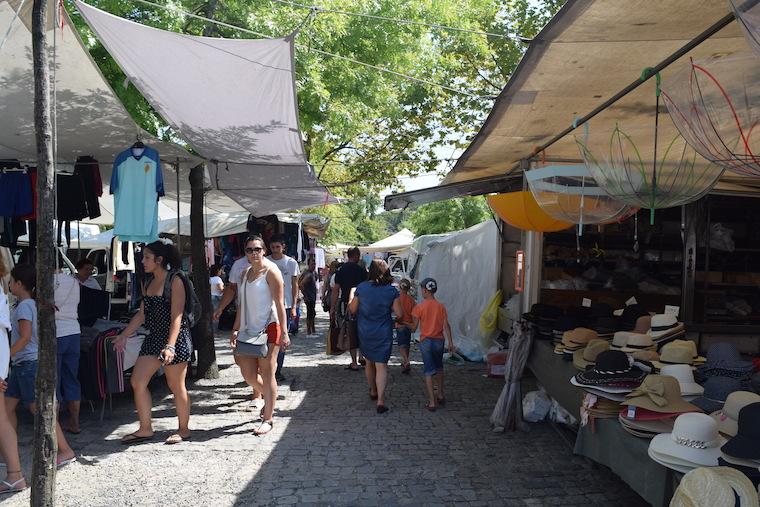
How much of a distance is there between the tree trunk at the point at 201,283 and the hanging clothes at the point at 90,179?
1243mm

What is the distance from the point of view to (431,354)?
7.11 metres

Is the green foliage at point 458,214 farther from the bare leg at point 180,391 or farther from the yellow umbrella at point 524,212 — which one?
the bare leg at point 180,391

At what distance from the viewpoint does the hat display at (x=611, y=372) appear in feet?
13.3

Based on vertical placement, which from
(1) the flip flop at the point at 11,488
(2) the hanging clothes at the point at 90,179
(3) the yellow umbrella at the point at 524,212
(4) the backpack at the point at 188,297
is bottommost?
(1) the flip flop at the point at 11,488

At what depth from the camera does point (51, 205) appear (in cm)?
352

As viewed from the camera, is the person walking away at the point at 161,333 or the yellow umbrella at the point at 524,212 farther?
the yellow umbrella at the point at 524,212

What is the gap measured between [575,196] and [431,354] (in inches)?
101

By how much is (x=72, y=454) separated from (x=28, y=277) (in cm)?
154

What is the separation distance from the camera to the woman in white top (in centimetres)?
597

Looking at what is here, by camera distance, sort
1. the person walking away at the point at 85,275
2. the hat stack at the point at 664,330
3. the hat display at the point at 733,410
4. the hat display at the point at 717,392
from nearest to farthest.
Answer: the hat display at the point at 733,410 → the hat display at the point at 717,392 → the hat stack at the point at 664,330 → the person walking away at the point at 85,275

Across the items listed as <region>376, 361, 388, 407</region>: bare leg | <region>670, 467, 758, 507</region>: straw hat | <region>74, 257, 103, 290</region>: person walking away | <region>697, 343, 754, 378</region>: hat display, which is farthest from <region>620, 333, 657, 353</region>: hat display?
<region>74, 257, 103, 290</region>: person walking away

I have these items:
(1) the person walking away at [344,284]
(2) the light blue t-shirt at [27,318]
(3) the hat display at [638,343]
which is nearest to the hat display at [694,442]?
(3) the hat display at [638,343]

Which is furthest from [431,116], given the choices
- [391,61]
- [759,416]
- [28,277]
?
[759,416]

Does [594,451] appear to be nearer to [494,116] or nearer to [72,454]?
[494,116]
